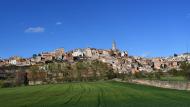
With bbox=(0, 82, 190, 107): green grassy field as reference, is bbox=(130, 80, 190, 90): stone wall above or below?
above

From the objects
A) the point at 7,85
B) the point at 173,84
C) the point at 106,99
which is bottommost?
the point at 106,99

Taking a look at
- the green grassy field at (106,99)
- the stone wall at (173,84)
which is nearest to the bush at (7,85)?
the stone wall at (173,84)

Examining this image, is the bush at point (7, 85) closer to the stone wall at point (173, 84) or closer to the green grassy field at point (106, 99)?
the stone wall at point (173, 84)

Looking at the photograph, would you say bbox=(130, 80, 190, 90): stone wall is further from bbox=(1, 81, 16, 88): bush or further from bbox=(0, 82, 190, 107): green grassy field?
bbox=(1, 81, 16, 88): bush

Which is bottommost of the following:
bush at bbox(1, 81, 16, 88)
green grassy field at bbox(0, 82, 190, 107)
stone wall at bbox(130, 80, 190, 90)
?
green grassy field at bbox(0, 82, 190, 107)

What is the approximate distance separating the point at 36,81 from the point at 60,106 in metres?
156

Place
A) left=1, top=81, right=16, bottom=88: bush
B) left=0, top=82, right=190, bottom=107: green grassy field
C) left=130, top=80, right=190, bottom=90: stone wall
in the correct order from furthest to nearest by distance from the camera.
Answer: left=1, top=81, right=16, bottom=88: bush < left=130, top=80, right=190, bottom=90: stone wall < left=0, top=82, right=190, bottom=107: green grassy field

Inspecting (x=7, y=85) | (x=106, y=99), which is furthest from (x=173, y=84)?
(x=7, y=85)

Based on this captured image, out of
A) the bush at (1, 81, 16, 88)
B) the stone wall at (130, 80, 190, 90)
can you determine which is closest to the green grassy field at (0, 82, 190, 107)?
the stone wall at (130, 80, 190, 90)

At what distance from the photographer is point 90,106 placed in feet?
112

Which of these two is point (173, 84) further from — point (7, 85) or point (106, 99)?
point (7, 85)

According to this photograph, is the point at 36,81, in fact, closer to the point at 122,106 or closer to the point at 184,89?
the point at 184,89

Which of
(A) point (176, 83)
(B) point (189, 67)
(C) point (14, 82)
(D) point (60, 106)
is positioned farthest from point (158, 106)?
(C) point (14, 82)

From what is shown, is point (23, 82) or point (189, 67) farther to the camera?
point (23, 82)
